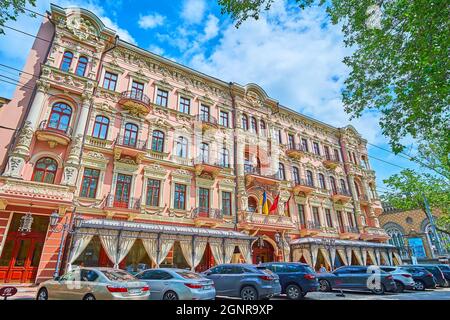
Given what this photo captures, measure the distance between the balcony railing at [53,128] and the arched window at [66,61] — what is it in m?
4.19

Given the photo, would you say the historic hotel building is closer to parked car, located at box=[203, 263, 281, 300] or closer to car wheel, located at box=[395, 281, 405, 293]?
parked car, located at box=[203, 263, 281, 300]

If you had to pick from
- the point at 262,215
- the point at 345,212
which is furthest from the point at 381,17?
the point at 345,212

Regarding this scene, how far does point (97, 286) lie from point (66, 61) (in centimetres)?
1589

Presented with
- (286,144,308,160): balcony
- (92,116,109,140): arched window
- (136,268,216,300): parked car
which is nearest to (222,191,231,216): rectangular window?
(286,144,308,160): balcony

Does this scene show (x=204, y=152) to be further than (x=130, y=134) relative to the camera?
Yes

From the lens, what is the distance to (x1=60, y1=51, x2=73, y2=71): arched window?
55.1 feet

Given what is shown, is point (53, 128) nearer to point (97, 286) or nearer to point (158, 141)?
point (158, 141)

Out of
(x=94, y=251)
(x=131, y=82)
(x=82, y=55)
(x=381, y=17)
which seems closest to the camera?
(x=381, y=17)

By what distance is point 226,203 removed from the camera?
66.3 feet

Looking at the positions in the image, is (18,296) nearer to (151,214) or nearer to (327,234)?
(151,214)

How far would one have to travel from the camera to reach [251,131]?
24.5 m

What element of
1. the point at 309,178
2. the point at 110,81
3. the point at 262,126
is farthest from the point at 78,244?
the point at 309,178

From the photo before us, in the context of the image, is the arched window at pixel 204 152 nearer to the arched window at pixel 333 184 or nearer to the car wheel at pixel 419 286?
the arched window at pixel 333 184
